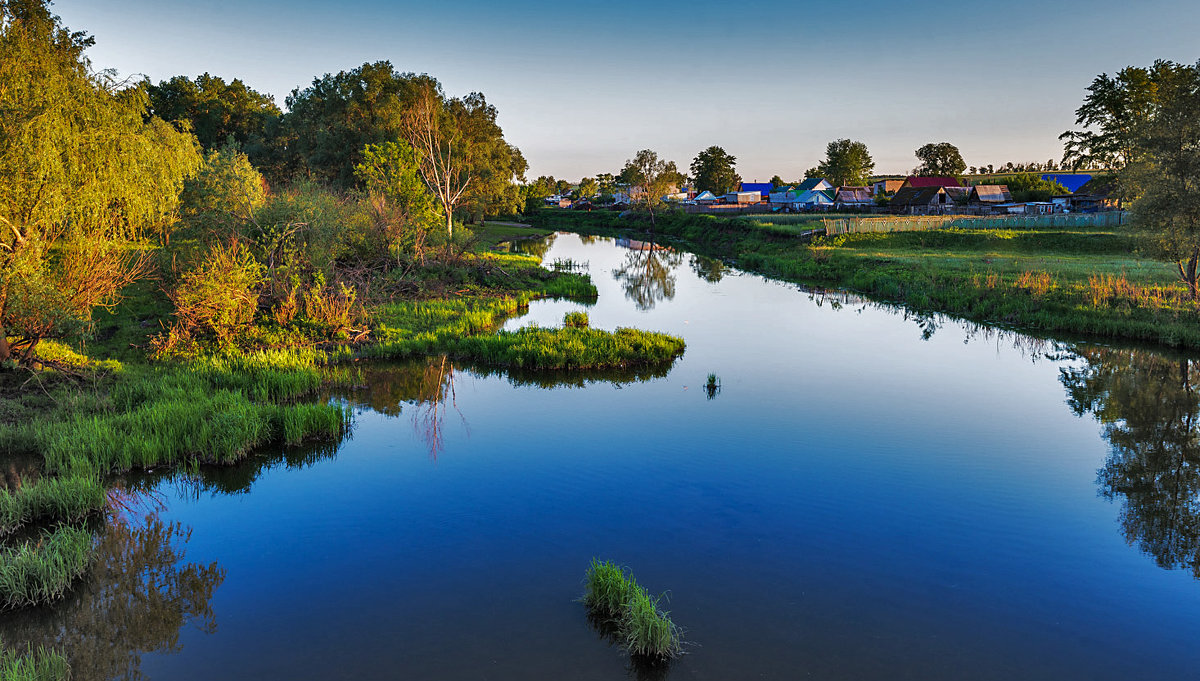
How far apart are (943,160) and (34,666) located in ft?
554

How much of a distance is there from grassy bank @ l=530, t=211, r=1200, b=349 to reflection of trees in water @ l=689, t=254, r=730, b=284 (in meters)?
2.19

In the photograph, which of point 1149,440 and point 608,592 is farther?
point 1149,440

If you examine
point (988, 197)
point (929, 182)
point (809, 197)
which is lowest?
point (988, 197)

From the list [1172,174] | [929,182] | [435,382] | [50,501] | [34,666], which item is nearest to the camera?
[34,666]

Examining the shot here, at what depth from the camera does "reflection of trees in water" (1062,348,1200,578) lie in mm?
11672

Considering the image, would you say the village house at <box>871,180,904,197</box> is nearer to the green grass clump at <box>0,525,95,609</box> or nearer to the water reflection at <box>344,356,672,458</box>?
the water reflection at <box>344,356,672,458</box>

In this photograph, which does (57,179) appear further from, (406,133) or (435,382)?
(406,133)

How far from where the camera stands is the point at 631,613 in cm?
848

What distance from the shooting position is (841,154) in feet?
Answer: 477

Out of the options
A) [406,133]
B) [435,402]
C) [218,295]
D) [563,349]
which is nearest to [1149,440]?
[563,349]

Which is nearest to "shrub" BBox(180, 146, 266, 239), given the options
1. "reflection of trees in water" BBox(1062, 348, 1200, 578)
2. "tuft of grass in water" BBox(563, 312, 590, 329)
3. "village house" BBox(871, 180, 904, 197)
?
"tuft of grass in water" BBox(563, 312, 590, 329)

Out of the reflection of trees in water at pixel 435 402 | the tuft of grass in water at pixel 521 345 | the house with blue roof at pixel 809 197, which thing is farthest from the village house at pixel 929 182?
the reflection of trees in water at pixel 435 402

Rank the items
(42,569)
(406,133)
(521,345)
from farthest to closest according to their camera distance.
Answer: (406,133) < (521,345) < (42,569)

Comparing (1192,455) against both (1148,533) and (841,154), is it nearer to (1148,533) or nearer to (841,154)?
(1148,533)
